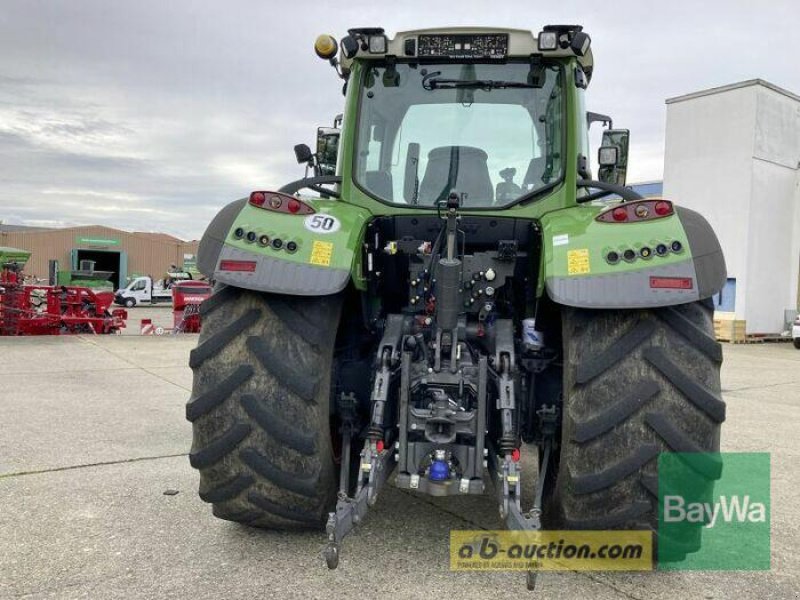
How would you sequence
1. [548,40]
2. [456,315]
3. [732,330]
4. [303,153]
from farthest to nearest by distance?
[732,330] < [303,153] < [548,40] < [456,315]

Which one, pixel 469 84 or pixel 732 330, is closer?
pixel 469 84

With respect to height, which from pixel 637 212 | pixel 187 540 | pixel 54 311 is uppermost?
pixel 637 212

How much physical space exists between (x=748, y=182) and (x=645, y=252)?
17.8m

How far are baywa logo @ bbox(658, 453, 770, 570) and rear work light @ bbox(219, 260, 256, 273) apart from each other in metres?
1.84

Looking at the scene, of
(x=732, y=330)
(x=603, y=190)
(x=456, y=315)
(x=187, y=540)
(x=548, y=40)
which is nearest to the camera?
(x=456, y=315)

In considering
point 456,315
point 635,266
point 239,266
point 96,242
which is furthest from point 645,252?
point 96,242

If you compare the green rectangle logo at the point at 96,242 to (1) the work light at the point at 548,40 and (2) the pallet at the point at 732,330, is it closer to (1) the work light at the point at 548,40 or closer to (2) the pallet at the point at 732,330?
(2) the pallet at the point at 732,330

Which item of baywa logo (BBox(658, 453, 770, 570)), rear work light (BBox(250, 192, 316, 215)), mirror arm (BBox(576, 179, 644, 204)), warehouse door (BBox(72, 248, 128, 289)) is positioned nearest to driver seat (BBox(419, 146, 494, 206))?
mirror arm (BBox(576, 179, 644, 204))

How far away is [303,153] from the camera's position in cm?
404

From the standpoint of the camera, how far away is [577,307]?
2.73 m

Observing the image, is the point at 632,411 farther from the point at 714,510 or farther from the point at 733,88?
the point at 733,88

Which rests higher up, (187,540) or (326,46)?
(326,46)

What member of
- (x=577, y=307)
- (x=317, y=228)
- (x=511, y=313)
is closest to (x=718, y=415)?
(x=577, y=307)

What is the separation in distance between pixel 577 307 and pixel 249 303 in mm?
1394
